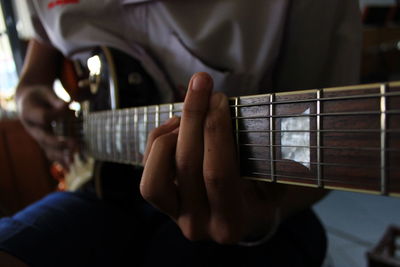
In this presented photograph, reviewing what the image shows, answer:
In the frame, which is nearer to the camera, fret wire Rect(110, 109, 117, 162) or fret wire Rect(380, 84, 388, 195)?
fret wire Rect(380, 84, 388, 195)

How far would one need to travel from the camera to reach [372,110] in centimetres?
22

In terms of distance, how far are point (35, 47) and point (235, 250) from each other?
0.96m

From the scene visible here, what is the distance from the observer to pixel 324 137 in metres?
0.24

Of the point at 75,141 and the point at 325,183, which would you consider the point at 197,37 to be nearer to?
the point at 325,183

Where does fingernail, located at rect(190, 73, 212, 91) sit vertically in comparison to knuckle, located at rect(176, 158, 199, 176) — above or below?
above

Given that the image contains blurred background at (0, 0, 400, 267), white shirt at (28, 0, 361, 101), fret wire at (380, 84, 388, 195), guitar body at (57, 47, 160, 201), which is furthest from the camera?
blurred background at (0, 0, 400, 267)

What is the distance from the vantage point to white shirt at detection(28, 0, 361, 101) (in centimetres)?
46

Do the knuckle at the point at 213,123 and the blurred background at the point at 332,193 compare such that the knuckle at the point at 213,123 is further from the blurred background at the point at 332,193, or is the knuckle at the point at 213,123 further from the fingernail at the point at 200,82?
the blurred background at the point at 332,193

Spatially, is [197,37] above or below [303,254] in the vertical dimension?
above

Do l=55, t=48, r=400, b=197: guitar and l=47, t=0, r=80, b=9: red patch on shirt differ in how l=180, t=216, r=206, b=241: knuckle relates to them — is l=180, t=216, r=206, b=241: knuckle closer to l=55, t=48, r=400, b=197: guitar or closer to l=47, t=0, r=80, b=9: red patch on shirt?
l=55, t=48, r=400, b=197: guitar

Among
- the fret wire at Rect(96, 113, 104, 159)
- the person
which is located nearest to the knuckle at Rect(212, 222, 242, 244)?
the person

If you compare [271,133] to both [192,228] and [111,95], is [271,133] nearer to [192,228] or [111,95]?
[192,228]

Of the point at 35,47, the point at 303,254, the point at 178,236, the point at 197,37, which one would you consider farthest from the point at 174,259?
the point at 35,47

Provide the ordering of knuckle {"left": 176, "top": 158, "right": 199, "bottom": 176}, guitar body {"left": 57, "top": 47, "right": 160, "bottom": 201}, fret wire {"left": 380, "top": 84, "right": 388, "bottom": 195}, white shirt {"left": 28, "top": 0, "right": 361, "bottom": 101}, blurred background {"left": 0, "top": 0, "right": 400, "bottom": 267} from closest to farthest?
fret wire {"left": 380, "top": 84, "right": 388, "bottom": 195}
knuckle {"left": 176, "top": 158, "right": 199, "bottom": 176}
white shirt {"left": 28, "top": 0, "right": 361, "bottom": 101}
guitar body {"left": 57, "top": 47, "right": 160, "bottom": 201}
blurred background {"left": 0, "top": 0, "right": 400, "bottom": 267}
